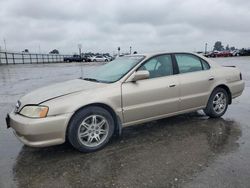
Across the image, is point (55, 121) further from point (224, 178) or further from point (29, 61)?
point (29, 61)

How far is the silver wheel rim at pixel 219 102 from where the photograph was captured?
5.64 meters

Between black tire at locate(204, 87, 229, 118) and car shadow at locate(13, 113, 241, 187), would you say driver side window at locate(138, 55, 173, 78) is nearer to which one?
car shadow at locate(13, 113, 241, 187)

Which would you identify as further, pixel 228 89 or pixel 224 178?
pixel 228 89

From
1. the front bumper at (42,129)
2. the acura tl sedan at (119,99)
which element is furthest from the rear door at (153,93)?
the front bumper at (42,129)

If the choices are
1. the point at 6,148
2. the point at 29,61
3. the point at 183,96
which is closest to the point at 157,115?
the point at 183,96

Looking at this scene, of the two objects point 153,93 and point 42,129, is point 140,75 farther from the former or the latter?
point 42,129

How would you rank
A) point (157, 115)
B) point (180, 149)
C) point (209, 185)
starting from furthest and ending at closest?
1. point (157, 115)
2. point (180, 149)
3. point (209, 185)

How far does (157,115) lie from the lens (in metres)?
4.74

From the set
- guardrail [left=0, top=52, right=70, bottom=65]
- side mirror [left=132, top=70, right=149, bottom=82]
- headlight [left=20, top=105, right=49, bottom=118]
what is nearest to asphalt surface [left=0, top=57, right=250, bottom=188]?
headlight [left=20, top=105, right=49, bottom=118]

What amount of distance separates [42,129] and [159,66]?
2.48 metres

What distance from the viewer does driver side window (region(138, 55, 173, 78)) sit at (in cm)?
479

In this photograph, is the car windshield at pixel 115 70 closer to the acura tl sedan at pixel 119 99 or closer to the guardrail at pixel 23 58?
the acura tl sedan at pixel 119 99

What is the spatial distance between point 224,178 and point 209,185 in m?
0.27

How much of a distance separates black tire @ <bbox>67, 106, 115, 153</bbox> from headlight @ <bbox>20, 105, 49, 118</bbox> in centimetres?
42
